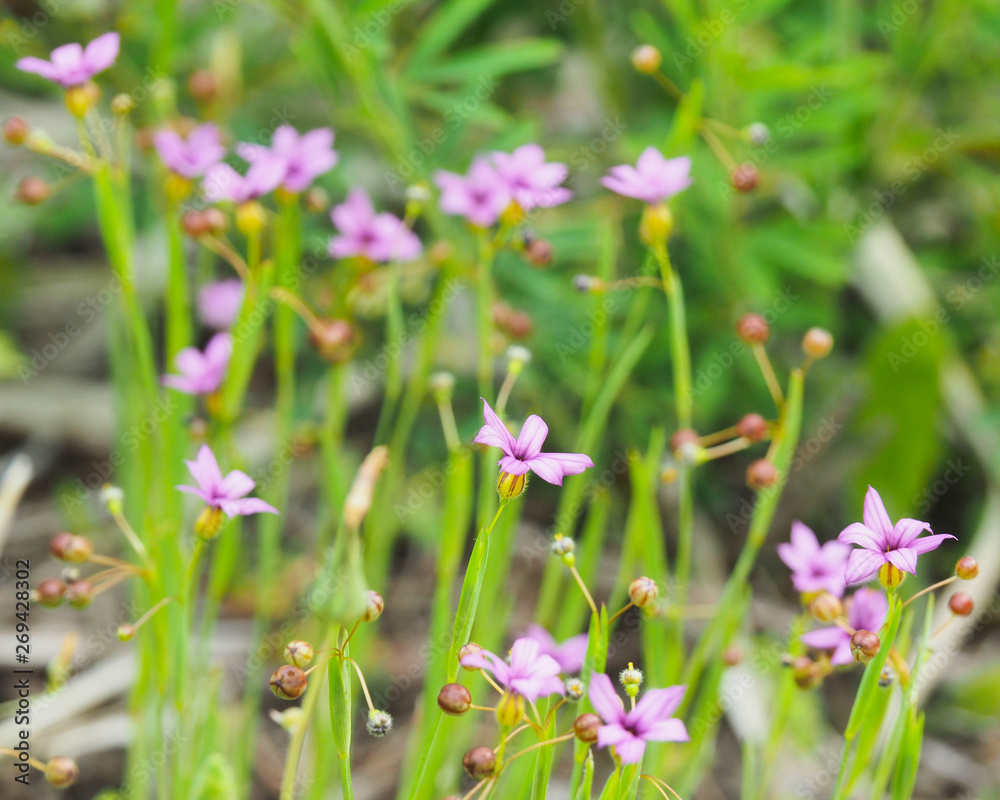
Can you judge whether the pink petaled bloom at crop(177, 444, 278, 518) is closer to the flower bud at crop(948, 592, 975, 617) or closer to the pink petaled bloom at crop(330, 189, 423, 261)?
the pink petaled bloom at crop(330, 189, 423, 261)

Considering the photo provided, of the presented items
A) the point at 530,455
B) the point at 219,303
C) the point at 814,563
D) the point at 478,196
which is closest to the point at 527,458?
the point at 530,455

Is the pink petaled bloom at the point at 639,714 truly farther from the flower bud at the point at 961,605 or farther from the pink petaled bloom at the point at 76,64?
the pink petaled bloom at the point at 76,64

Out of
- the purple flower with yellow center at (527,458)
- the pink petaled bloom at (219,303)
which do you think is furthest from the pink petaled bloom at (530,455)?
the pink petaled bloom at (219,303)

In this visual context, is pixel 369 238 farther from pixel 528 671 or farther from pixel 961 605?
pixel 961 605

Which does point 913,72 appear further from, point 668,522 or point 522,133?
point 668,522

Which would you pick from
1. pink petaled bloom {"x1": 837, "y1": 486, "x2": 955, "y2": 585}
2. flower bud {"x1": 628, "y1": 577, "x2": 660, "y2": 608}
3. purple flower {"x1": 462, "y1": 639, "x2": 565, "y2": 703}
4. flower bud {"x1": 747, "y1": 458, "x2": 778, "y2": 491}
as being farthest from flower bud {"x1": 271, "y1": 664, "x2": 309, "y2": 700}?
flower bud {"x1": 747, "y1": 458, "x2": 778, "y2": 491}

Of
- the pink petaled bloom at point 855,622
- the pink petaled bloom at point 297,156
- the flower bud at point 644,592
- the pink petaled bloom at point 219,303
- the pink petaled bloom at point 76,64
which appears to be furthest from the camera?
the pink petaled bloom at point 219,303
